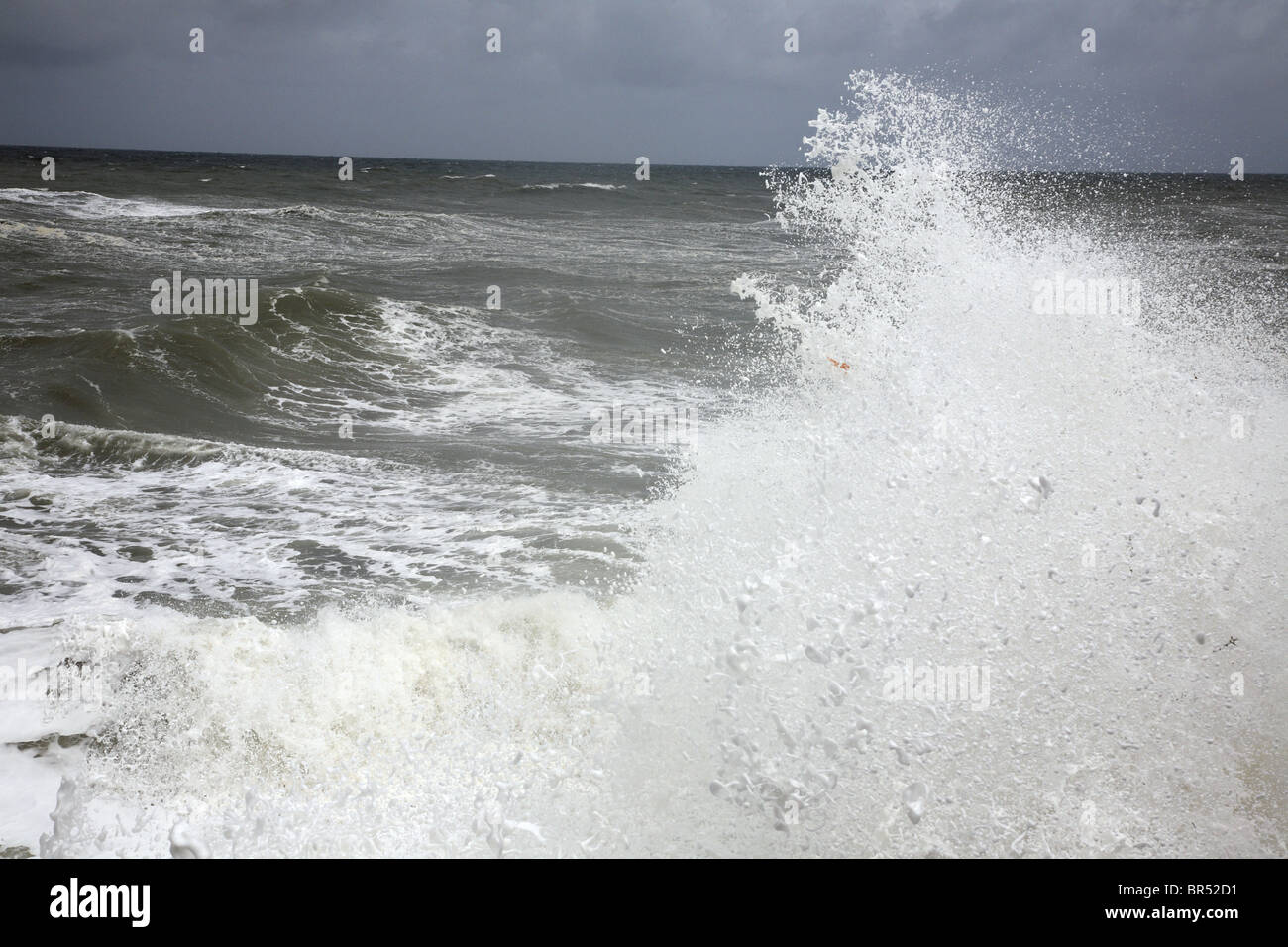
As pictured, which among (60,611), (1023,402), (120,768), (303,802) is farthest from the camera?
(1023,402)

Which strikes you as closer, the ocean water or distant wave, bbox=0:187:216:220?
the ocean water

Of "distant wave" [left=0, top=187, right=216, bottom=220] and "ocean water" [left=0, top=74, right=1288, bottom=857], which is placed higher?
"distant wave" [left=0, top=187, right=216, bottom=220]

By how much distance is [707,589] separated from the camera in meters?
4.35

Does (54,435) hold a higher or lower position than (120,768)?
higher

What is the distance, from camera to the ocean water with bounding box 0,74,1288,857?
3.28 m

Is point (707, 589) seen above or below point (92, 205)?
below

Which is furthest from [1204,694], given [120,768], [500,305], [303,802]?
[500,305]

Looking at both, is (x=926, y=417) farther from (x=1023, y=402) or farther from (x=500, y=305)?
(x=500, y=305)

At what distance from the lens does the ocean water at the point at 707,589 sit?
10.8ft

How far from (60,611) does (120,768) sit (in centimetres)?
184

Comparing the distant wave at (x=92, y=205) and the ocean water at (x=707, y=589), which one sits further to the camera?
the distant wave at (x=92, y=205)

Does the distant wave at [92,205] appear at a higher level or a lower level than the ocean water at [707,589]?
higher

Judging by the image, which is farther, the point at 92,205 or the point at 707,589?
the point at 92,205

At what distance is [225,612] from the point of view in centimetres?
514
